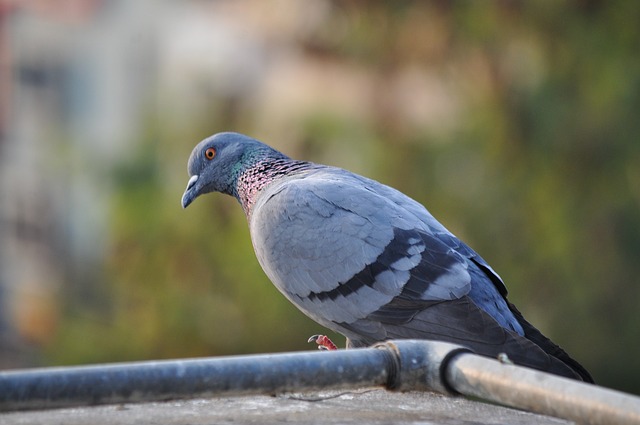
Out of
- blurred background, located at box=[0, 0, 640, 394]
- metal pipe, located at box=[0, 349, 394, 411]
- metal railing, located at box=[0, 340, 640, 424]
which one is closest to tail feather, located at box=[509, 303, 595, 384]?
metal railing, located at box=[0, 340, 640, 424]

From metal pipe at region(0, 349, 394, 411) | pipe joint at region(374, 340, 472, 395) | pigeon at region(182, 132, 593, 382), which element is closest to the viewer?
metal pipe at region(0, 349, 394, 411)

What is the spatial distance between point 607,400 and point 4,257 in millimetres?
7043

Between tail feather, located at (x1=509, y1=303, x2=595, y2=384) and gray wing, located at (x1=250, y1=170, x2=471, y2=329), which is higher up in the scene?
gray wing, located at (x1=250, y1=170, x2=471, y2=329)

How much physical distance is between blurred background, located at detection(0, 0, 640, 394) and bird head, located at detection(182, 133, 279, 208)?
123 inches

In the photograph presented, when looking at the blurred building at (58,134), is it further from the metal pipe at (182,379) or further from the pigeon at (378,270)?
the metal pipe at (182,379)

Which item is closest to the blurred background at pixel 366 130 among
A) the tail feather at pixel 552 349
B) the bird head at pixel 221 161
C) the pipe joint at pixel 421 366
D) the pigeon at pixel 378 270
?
the bird head at pixel 221 161

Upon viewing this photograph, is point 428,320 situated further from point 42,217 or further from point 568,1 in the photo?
point 42,217

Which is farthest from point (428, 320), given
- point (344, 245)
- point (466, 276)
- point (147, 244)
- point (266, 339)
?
point (147, 244)

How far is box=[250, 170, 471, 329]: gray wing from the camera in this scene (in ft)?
9.98

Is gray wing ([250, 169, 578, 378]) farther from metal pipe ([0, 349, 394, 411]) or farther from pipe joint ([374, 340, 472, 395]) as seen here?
metal pipe ([0, 349, 394, 411])

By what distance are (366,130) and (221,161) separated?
3.39 metres

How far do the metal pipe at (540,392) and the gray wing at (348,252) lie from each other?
3.95 ft

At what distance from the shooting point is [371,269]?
3109 millimetres

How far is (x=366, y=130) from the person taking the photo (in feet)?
23.3
